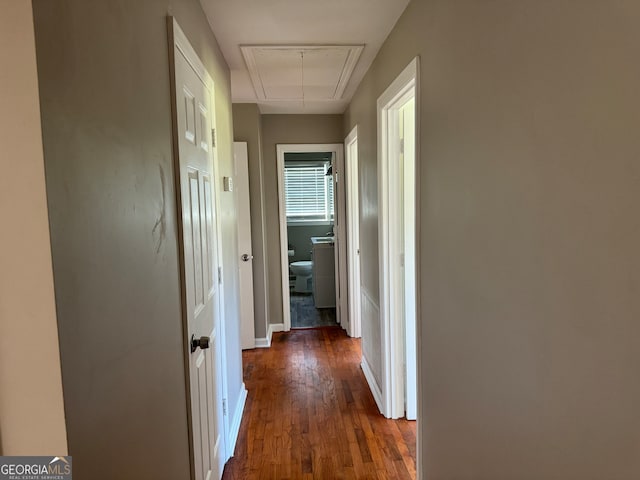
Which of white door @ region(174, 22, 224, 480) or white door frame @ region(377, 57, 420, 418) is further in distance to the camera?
white door frame @ region(377, 57, 420, 418)

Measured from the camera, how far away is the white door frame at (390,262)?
98.3 inches

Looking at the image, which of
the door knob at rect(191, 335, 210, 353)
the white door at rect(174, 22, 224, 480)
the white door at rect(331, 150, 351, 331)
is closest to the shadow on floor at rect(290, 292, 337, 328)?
the white door at rect(331, 150, 351, 331)

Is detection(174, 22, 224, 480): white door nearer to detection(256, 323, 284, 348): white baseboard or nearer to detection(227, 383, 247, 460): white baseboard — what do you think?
detection(227, 383, 247, 460): white baseboard

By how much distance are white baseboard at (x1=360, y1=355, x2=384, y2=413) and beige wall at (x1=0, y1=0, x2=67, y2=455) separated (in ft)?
7.85

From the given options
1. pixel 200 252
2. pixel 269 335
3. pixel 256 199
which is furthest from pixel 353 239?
pixel 200 252

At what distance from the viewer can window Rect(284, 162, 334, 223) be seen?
22.5 feet

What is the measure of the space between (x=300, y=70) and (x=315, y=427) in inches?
94.7

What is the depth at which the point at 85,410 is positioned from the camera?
29.9 inches

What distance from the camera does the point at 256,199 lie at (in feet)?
13.0


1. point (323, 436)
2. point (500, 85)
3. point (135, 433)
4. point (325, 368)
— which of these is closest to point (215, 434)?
point (323, 436)

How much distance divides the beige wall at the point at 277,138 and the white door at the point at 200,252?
215 centimetres

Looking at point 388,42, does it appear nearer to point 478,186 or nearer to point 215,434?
point 478,186

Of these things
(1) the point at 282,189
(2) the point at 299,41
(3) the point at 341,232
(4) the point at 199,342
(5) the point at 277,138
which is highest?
(2) the point at 299,41

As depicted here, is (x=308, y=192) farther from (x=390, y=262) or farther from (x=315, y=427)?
(x=315, y=427)
